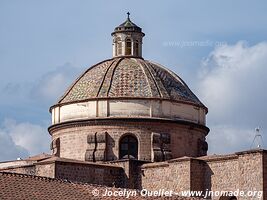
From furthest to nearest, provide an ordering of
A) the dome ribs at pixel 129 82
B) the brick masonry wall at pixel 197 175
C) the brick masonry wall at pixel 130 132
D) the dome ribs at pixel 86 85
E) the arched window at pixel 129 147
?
the dome ribs at pixel 86 85 < the dome ribs at pixel 129 82 < the arched window at pixel 129 147 < the brick masonry wall at pixel 130 132 < the brick masonry wall at pixel 197 175

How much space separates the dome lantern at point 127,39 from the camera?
4725cm

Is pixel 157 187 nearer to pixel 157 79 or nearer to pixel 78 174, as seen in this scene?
pixel 78 174

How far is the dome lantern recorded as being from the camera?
155 feet

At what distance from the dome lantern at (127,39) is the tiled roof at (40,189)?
519 inches

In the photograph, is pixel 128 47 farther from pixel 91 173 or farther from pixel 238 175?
pixel 238 175

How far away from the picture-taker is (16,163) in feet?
148

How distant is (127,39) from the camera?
47438 mm

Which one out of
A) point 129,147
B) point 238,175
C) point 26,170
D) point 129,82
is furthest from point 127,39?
point 238,175

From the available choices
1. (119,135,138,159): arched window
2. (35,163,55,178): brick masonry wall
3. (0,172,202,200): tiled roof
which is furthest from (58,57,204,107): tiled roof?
(0,172,202,200): tiled roof

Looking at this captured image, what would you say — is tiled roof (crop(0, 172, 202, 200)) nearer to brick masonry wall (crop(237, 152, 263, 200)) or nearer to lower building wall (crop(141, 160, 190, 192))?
brick masonry wall (crop(237, 152, 263, 200))

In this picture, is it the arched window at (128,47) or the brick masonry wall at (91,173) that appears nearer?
the brick masonry wall at (91,173)

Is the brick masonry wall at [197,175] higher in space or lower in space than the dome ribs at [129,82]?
lower

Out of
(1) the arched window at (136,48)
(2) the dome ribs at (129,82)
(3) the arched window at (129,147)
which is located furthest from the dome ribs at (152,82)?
(3) the arched window at (129,147)

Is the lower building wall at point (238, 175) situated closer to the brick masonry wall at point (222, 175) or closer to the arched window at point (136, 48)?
the brick masonry wall at point (222, 175)
